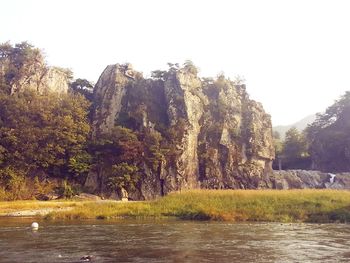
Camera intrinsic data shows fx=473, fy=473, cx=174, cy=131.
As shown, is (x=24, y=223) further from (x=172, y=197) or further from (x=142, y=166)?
(x=142, y=166)

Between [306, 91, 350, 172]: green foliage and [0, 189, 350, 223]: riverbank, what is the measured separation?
4958 cm

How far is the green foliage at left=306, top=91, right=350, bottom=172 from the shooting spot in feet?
314

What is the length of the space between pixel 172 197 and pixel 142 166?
26778 mm

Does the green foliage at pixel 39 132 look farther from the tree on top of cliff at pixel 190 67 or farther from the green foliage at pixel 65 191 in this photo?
the tree on top of cliff at pixel 190 67

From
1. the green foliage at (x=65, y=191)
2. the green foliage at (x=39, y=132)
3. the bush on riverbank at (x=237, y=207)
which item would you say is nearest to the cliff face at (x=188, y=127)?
the green foliage at (x=39, y=132)

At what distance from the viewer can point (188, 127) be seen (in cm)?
8088

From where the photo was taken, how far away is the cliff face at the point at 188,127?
7725cm

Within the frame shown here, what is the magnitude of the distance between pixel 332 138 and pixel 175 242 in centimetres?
7575

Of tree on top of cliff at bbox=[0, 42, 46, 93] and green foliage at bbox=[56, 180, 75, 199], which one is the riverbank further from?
tree on top of cliff at bbox=[0, 42, 46, 93]

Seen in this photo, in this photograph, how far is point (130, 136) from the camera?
76125 mm

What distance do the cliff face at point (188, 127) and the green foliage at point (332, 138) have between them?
47.7ft

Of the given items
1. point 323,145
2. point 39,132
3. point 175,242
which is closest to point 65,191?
point 39,132

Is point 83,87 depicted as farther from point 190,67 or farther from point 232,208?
point 232,208

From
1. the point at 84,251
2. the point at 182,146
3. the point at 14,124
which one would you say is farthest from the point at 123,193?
the point at 84,251
